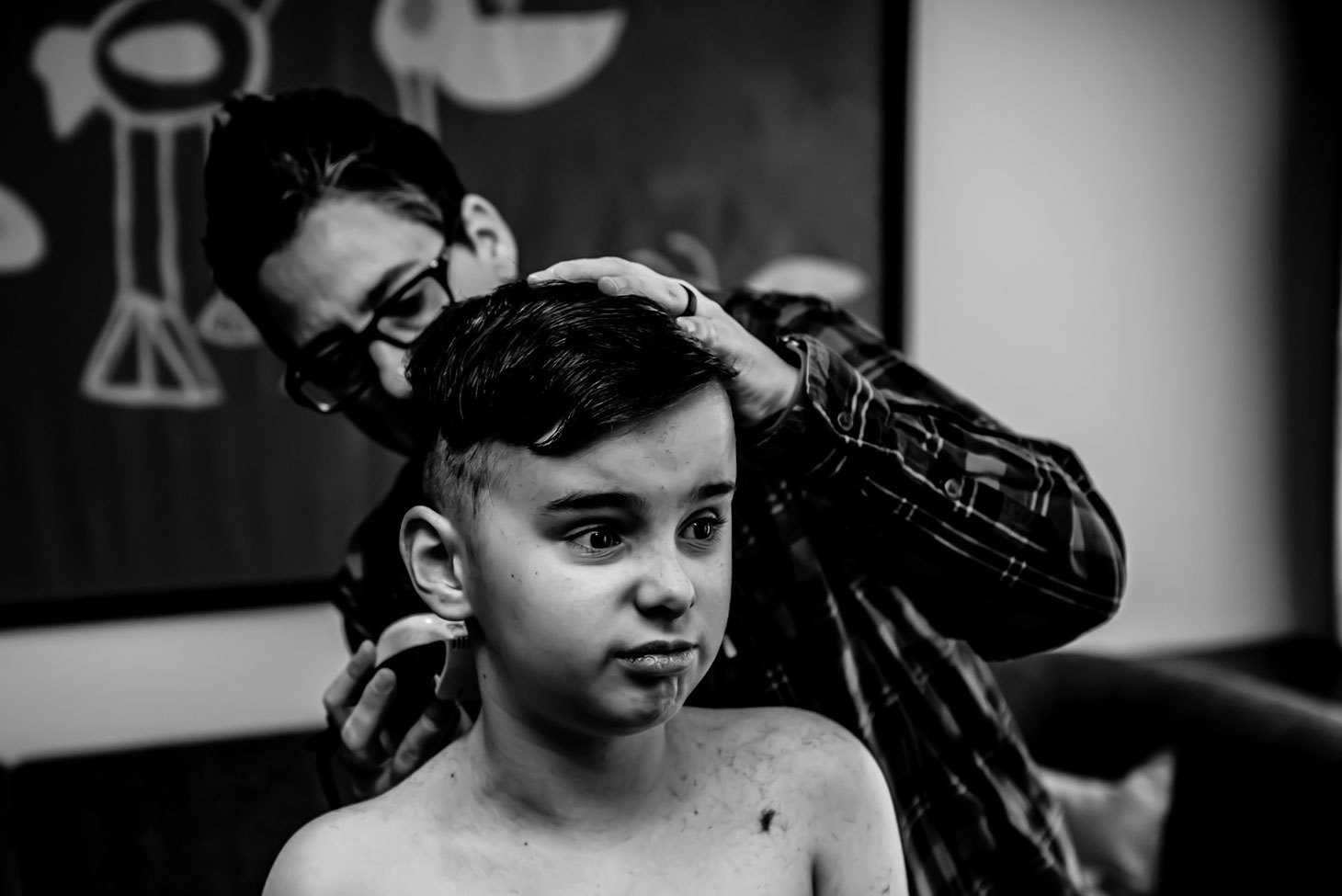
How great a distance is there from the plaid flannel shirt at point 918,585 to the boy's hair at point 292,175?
0.27m

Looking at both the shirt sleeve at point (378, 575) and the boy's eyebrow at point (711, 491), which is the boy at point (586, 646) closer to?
the boy's eyebrow at point (711, 491)

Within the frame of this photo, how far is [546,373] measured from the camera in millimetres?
815

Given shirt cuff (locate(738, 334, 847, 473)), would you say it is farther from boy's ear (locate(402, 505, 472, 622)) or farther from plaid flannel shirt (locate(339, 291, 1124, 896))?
boy's ear (locate(402, 505, 472, 622))

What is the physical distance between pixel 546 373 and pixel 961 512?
1.37 feet

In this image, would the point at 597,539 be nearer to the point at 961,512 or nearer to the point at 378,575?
the point at 961,512

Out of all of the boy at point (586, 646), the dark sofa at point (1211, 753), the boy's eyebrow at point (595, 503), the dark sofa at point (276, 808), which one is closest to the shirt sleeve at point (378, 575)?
the boy at point (586, 646)

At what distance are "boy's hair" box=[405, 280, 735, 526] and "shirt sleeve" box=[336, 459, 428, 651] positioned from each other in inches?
17.9

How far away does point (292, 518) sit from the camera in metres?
2.55

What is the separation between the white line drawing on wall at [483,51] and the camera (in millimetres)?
2492

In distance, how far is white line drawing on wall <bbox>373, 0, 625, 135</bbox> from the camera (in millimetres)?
2492

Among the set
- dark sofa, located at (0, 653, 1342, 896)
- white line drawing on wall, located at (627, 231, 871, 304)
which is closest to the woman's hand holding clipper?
dark sofa, located at (0, 653, 1342, 896)

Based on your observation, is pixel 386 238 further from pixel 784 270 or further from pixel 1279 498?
pixel 1279 498

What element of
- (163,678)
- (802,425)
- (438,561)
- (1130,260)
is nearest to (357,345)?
(438,561)

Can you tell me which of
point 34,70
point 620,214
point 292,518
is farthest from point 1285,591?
point 34,70
